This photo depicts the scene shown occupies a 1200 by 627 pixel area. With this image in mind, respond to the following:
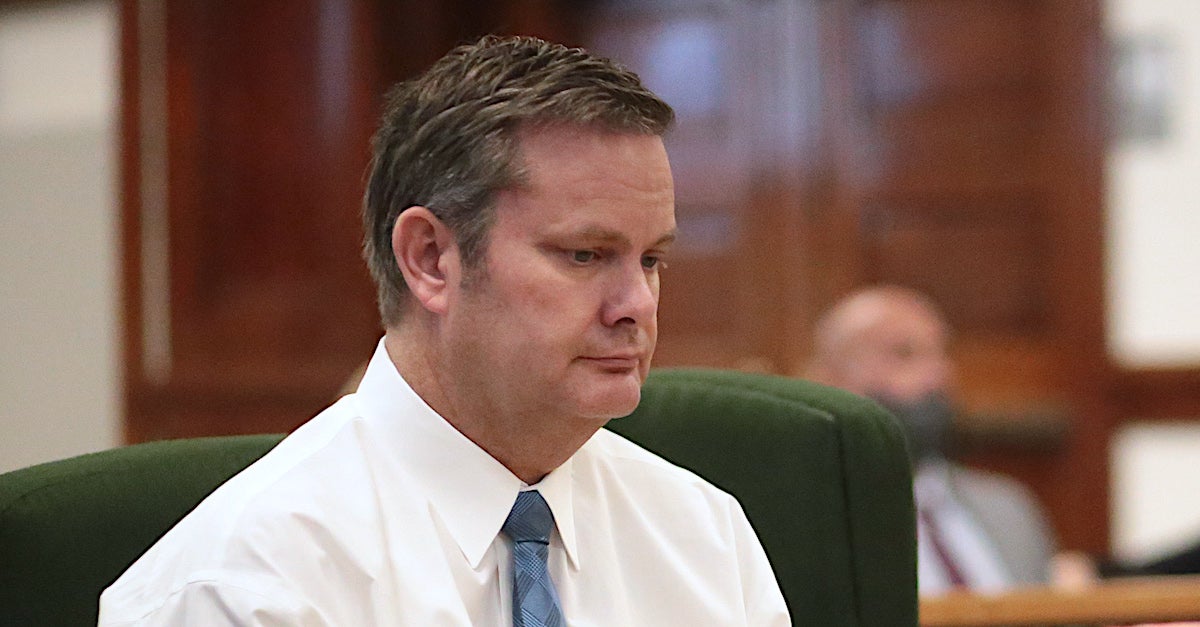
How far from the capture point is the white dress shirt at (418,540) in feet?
4.25

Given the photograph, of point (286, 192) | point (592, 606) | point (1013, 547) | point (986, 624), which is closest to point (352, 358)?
point (286, 192)

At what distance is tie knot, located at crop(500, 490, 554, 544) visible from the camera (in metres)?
1.48

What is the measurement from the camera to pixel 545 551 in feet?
4.87

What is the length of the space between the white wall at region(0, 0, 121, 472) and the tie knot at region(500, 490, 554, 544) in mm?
3501

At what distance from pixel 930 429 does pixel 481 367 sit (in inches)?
91.4

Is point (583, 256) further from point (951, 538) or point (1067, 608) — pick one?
point (951, 538)

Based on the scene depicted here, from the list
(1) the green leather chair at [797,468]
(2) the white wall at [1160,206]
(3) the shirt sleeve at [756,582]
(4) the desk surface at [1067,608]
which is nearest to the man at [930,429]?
(2) the white wall at [1160,206]

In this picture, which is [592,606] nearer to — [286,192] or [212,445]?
[212,445]

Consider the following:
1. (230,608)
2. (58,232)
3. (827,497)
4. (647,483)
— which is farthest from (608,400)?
(58,232)

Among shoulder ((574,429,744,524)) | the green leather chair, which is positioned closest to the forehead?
shoulder ((574,429,744,524))

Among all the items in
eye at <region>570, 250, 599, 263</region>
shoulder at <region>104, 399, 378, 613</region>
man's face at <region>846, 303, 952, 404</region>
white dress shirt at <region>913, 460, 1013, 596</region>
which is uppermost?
eye at <region>570, 250, 599, 263</region>

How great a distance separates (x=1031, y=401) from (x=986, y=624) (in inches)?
97.7

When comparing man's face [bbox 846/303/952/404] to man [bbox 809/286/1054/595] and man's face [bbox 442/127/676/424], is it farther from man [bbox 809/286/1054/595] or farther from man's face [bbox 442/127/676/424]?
man's face [bbox 442/127/676/424]

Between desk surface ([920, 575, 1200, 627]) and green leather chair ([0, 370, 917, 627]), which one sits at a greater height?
green leather chair ([0, 370, 917, 627])
